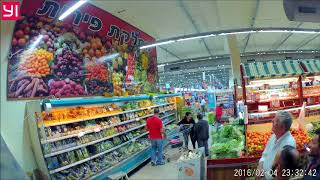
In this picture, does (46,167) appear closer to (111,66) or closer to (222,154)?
(222,154)

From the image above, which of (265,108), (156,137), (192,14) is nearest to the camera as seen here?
(265,108)

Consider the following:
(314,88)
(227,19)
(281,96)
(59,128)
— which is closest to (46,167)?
(59,128)

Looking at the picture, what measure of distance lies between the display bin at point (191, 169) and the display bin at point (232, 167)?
33.7 inches

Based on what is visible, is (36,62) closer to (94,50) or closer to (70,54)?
(70,54)

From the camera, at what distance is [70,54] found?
777 cm

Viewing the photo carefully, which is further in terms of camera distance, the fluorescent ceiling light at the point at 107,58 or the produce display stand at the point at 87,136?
the fluorescent ceiling light at the point at 107,58

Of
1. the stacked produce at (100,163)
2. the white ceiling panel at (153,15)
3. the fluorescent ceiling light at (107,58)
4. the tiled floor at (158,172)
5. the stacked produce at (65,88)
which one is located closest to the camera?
the stacked produce at (100,163)

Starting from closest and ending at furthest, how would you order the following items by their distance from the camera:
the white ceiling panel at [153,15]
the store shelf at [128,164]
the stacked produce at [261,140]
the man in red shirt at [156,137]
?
the stacked produce at [261,140] < the store shelf at [128,164] < the man in red shirt at [156,137] < the white ceiling panel at [153,15]

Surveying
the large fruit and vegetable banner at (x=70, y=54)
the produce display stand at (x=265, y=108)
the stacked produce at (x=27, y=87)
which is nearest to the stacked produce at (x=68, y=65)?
the large fruit and vegetable banner at (x=70, y=54)

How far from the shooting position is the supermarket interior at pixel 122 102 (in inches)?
215

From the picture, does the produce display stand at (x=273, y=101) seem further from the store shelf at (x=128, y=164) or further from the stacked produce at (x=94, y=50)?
the stacked produce at (x=94, y=50)

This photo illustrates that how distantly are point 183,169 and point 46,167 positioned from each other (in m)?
2.73

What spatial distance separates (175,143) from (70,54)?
681 cm

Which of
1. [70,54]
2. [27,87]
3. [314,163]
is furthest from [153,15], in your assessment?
[314,163]
